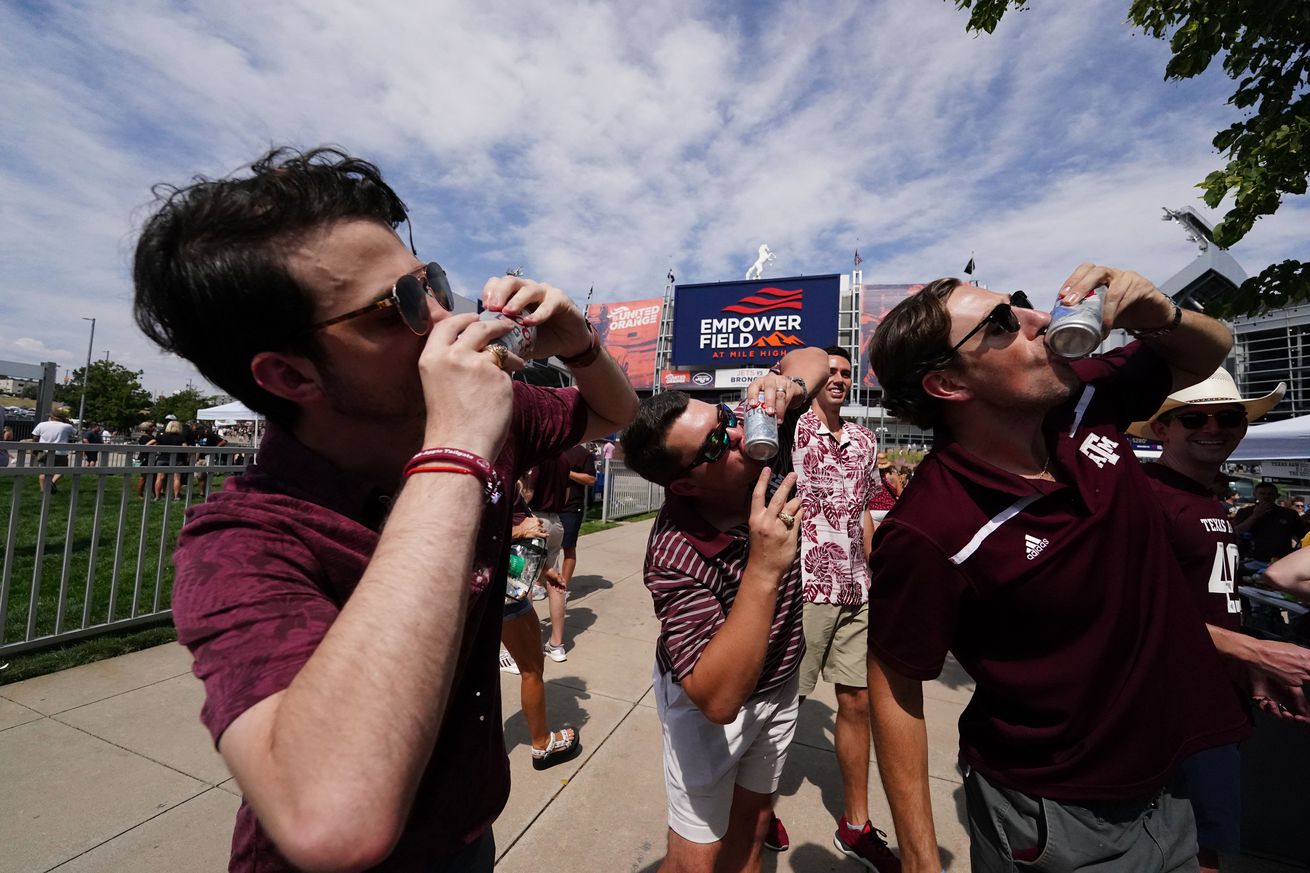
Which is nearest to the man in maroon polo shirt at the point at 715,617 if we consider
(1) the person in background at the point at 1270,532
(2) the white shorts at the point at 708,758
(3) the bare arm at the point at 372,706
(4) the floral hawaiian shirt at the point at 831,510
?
(2) the white shorts at the point at 708,758

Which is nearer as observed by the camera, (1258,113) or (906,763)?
(906,763)

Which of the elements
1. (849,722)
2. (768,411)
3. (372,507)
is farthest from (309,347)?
(849,722)

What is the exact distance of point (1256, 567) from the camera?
417 centimetres

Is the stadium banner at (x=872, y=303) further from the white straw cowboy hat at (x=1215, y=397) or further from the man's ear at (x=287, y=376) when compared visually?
the man's ear at (x=287, y=376)

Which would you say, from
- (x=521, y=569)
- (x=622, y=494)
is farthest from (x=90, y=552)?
(x=622, y=494)

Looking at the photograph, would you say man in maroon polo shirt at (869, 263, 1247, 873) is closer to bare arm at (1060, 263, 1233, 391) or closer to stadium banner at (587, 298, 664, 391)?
bare arm at (1060, 263, 1233, 391)

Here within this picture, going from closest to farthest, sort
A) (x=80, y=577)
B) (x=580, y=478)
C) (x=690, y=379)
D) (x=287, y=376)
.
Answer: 1. (x=287, y=376)
2. (x=580, y=478)
3. (x=80, y=577)
4. (x=690, y=379)

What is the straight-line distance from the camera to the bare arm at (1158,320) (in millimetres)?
1728

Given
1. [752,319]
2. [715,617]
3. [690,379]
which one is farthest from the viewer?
[690,379]

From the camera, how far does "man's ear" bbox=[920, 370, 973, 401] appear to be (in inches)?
73.9

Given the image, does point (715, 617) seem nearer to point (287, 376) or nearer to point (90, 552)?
point (287, 376)

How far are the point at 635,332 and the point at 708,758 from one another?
44.7m

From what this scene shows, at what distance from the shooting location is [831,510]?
3.38 metres

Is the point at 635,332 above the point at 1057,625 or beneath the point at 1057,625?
above
